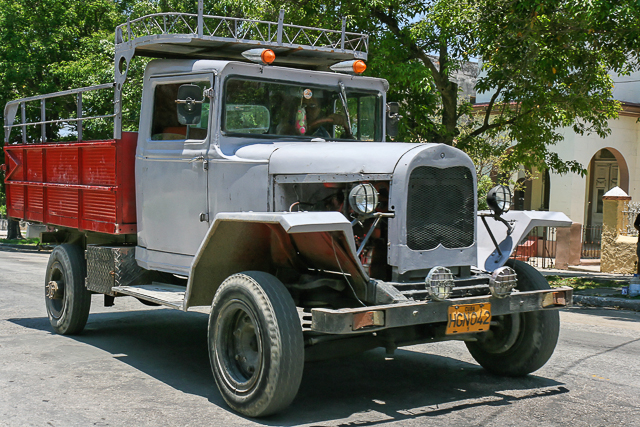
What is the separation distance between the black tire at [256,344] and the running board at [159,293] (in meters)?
0.63

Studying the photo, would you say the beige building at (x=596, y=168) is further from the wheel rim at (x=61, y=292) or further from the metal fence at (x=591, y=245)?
the wheel rim at (x=61, y=292)

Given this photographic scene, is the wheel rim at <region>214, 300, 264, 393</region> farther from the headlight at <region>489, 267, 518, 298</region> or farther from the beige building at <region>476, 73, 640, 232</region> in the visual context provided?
the beige building at <region>476, 73, 640, 232</region>

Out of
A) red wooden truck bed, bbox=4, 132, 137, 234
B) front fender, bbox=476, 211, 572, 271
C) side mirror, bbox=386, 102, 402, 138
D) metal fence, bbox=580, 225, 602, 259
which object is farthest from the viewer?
metal fence, bbox=580, 225, 602, 259

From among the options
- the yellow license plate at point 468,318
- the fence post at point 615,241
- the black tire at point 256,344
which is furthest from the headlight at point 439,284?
the fence post at point 615,241

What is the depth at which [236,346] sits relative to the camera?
5.31m

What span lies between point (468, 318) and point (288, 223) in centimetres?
151

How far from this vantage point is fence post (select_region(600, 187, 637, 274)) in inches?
680

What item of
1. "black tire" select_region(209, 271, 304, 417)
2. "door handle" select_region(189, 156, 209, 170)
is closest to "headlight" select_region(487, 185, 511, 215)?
"black tire" select_region(209, 271, 304, 417)

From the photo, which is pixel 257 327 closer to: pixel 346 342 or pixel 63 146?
pixel 346 342

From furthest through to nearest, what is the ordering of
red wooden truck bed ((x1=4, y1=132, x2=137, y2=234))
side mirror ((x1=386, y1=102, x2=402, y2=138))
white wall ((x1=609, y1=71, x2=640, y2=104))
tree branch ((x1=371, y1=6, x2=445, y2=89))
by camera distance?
1. white wall ((x1=609, y1=71, x2=640, y2=104))
2. tree branch ((x1=371, y1=6, x2=445, y2=89))
3. side mirror ((x1=386, y1=102, x2=402, y2=138))
4. red wooden truck bed ((x1=4, y1=132, x2=137, y2=234))

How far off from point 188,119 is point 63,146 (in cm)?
259

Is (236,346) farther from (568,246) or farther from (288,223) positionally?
(568,246)

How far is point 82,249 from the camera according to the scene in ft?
27.1

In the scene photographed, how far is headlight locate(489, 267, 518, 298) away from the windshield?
7.14ft
